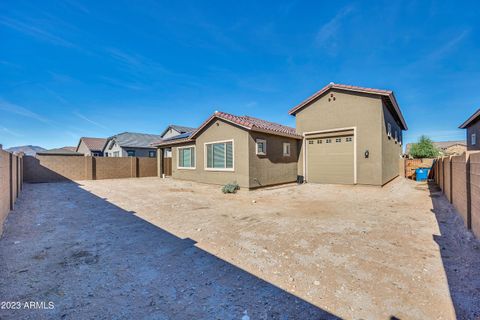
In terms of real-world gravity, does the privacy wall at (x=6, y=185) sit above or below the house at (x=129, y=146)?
below

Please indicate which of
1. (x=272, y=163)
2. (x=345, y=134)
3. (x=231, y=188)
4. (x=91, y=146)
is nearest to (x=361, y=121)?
(x=345, y=134)

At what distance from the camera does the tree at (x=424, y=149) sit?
23094mm

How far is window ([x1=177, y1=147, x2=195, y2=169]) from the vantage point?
14.5 metres

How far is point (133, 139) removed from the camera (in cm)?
2962

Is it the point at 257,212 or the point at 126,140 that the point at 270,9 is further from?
the point at 126,140

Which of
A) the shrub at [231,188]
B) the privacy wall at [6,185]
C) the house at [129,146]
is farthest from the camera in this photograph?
the house at [129,146]

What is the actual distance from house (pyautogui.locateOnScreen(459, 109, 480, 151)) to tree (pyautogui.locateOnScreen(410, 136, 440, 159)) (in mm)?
5977

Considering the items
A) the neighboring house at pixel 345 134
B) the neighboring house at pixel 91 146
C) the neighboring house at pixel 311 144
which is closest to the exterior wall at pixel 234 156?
the neighboring house at pixel 311 144

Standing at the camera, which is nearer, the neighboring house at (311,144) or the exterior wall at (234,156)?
the exterior wall at (234,156)

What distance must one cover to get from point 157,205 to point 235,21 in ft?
32.6

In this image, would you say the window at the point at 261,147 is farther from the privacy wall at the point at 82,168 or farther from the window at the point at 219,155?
the privacy wall at the point at 82,168

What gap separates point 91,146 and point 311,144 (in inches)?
1352

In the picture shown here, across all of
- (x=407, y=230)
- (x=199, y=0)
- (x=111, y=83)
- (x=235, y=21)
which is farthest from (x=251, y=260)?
(x=111, y=83)

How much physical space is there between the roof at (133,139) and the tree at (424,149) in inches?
1270
